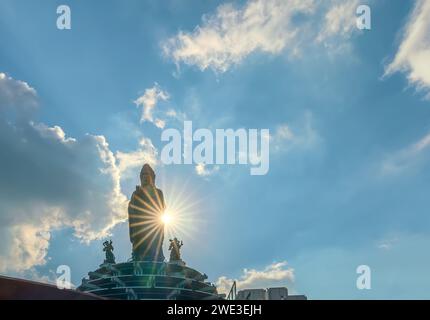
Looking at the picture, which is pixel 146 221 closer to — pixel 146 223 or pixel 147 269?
pixel 146 223

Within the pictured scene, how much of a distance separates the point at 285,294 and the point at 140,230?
2845 cm

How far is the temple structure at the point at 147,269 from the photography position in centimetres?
6206

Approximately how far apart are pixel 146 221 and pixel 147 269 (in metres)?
12.6

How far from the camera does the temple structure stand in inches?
2443

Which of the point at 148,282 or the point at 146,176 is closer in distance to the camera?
the point at 148,282

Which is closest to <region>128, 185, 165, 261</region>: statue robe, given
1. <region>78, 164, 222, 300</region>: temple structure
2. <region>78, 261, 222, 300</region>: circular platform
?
<region>78, 164, 222, 300</region>: temple structure

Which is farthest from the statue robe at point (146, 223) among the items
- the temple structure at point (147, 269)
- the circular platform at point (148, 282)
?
the circular platform at point (148, 282)

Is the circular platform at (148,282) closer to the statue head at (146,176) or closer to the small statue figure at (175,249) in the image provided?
the small statue figure at (175,249)

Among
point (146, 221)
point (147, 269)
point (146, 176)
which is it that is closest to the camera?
point (147, 269)

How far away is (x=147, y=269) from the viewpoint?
2586 inches

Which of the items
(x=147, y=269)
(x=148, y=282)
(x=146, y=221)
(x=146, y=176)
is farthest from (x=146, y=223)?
(x=148, y=282)

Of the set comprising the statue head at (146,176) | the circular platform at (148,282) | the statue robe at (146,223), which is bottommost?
the circular platform at (148,282)
